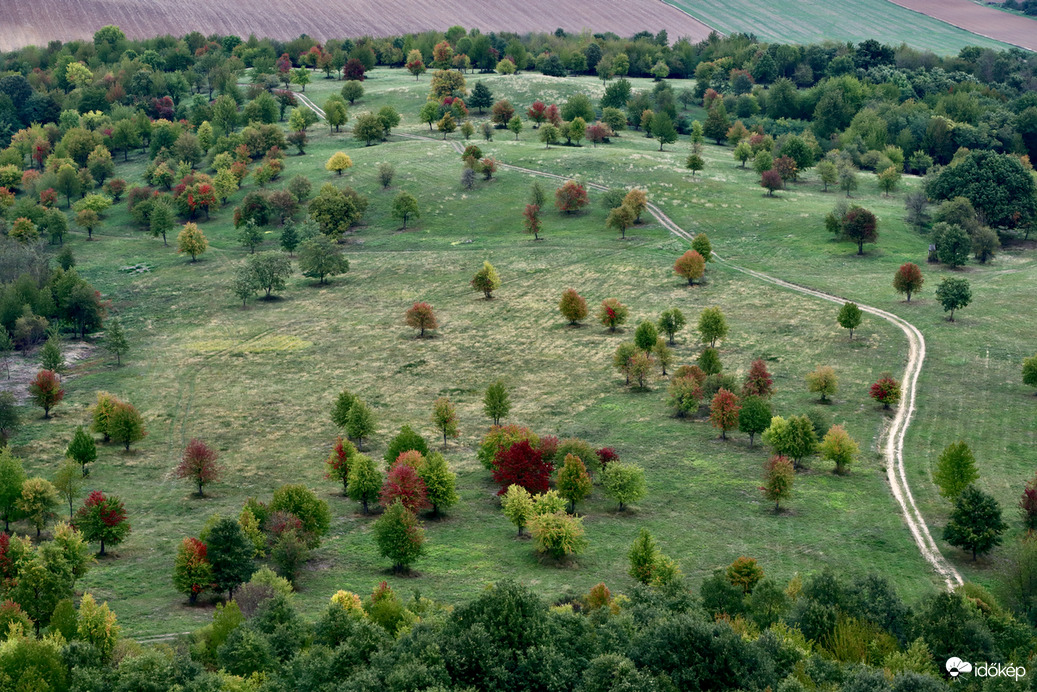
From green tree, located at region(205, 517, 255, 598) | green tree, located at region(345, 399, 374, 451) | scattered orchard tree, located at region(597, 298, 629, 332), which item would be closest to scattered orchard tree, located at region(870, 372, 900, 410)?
scattered orchard tree, located at region(597, 298, 629, 332)

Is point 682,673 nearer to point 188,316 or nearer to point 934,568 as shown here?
point 934,568

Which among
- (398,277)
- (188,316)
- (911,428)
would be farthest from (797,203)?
(188,316)

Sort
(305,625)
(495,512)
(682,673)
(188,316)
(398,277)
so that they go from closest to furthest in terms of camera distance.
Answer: (682,673) → (305,625) → (495,512) → (188,316) → (398,277)

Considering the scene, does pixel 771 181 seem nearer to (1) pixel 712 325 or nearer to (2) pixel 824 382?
(1) pixel 712 325

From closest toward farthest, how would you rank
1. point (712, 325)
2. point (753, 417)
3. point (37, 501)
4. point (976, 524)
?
1. point (976, 524)
2. point (37, 501)
3. point (753, 417)
4. point (712, 325)

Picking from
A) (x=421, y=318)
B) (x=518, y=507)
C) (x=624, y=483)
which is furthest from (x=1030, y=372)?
(x=421, y=318)

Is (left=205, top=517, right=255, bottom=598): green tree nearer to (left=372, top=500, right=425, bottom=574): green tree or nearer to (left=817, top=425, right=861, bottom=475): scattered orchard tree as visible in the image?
(left=372, top=500, right=425, bottom=574): green tree
